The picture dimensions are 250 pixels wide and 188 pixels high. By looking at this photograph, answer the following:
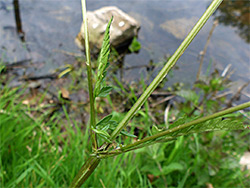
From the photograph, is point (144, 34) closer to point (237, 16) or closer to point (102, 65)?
point (237, 16)

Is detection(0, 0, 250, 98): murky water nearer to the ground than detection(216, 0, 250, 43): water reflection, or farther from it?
nearer to the ground

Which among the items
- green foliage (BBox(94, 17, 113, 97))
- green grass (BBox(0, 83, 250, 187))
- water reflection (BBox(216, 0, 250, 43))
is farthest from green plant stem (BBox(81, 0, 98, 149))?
water reflection (BBox(216, 0, 250, 43))

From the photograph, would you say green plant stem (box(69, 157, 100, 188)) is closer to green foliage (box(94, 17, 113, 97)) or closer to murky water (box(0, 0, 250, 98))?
green foliage (box(94, 17, 113, 97))

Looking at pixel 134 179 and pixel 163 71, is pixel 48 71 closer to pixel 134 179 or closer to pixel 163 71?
pixel 134 179

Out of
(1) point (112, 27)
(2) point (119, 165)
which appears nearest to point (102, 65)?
(2) point (119, 165)

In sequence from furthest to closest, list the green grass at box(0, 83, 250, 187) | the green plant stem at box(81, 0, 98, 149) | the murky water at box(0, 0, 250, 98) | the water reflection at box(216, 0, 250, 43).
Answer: the water reflection at box(216, 0, 250, 43)
the murky water at box(0, 0, 250, 98)
the green grass at box(0, 83, 250, 187)
the green plant stem at box(81, 0, 98, 149)

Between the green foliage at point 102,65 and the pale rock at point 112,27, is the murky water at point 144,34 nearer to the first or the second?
the pale rock at point 112,27

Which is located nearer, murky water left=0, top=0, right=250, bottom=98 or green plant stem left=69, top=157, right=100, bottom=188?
green plant stem left=69, top=157, right=100, bottom=188

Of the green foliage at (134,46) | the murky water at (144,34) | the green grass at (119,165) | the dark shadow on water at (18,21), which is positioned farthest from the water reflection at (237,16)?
the dark shadow on water at (18,21)
